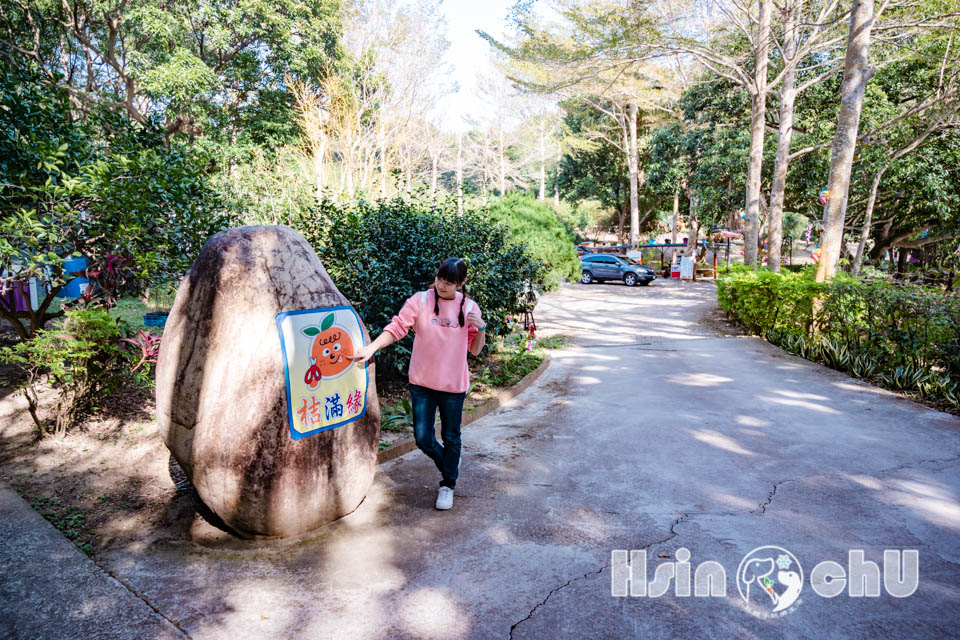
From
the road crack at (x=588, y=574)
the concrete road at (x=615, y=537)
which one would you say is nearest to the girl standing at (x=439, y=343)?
the concrete road at (x=615, y=537)

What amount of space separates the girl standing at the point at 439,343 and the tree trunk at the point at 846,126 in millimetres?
9189

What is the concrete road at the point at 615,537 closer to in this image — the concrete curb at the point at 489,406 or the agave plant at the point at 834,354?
the concrete curb at the point at 489,406

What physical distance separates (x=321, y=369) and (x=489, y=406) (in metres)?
3.70

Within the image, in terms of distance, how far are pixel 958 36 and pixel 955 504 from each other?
661 inches

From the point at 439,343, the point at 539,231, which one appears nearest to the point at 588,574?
the point at 439,343

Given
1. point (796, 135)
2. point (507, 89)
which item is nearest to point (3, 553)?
point (796, 135)

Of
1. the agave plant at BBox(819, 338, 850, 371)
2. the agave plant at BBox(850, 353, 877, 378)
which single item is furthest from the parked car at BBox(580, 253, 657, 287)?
the agave plant at BBox(850, 353, 877, 378)

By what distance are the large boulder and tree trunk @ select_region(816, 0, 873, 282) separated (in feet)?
33.2

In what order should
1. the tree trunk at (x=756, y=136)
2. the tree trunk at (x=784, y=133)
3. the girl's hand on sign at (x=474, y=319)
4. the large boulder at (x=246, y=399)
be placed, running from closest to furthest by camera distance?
the large boulder at (x=246, y=399) → the girl's hand on sign at (x=474, y=319) → the tree trunk at (x=784, y=133) → the tree trunk at (x=756, y=136)

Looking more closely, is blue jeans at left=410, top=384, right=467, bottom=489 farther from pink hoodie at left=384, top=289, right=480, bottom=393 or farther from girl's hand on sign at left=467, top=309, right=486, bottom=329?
girl's hand on sign at left=467, top=309, right=486, bottom=329

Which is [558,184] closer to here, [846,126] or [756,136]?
[756,136]

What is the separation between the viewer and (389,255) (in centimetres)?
711

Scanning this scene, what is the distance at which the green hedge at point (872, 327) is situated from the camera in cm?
709

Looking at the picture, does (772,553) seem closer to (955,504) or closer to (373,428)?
(955,504)
